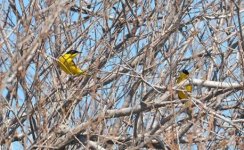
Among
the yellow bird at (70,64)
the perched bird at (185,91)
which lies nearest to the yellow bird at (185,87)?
the perched bird at (185,91)

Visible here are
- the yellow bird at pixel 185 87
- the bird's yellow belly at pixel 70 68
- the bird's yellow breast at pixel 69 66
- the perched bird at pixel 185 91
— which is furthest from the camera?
the bird's yellow belly at pixel 70 68

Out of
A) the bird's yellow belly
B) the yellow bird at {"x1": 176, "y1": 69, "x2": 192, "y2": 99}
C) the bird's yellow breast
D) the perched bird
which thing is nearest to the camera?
the perched bird

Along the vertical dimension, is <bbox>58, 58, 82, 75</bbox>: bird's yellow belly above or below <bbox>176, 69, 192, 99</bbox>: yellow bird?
above

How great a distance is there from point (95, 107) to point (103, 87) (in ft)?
0.83

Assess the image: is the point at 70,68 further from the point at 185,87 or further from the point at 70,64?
the point at 185,87

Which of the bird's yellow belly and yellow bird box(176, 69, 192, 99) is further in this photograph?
the bird's yellow belly

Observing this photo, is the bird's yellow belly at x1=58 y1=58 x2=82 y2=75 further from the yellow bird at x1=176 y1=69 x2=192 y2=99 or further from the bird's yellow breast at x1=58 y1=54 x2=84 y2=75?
the yellow bird at x1=176 y1=69 x2=192 y2=99

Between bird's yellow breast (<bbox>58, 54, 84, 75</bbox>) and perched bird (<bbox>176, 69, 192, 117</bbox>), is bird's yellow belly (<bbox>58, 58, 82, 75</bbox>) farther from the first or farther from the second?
perched bird (<bbox>176, 69, 192, 117</bbox>)

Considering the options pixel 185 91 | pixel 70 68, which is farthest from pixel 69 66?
pixel 185 91

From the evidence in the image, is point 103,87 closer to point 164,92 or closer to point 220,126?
point 164,92

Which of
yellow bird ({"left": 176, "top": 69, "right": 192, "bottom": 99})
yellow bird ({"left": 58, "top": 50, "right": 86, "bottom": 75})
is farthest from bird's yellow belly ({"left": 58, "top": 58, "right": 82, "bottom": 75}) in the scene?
yellow bird ({"left": 176, "top": 69, "right": 192, "bottom": 99})

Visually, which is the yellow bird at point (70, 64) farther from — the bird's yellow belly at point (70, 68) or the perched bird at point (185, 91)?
the perched bird at point (185, 91)

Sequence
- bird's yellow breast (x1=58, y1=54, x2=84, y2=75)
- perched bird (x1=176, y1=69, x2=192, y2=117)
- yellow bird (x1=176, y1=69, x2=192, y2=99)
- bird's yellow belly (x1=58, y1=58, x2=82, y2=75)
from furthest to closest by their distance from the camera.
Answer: bird's yellow belly (x1=58, y1=58, x2=82, y2=75), bird's yellow breast (x1=58, y1=54, x2=84, y2=75), yellow bird (x1=176, y1=69, x2=192, y2=99), perched bird (x1=176, y1=69, x2=192, y2=117)

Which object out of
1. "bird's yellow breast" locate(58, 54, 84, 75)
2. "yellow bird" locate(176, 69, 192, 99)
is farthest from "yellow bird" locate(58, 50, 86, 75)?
"yellow bird" locate(176, 69, 192, 99)
